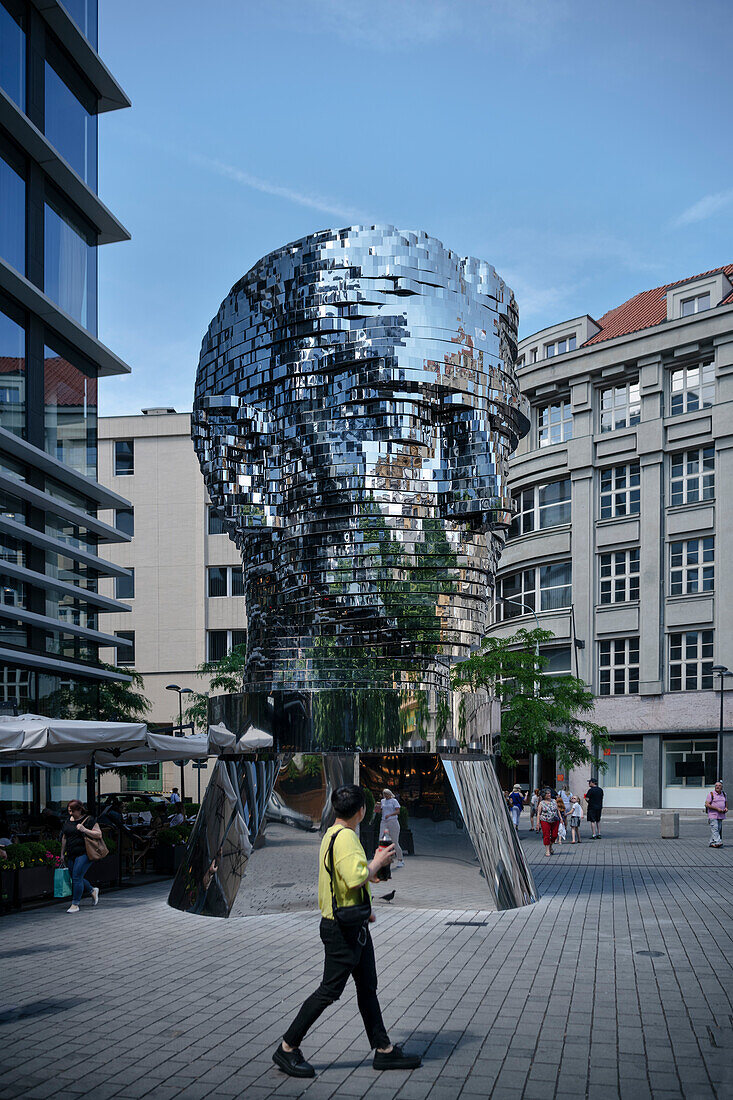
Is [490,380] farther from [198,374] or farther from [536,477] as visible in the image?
[536,477]

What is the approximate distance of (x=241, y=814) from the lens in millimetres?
12742

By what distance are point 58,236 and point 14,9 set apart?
5645 mm

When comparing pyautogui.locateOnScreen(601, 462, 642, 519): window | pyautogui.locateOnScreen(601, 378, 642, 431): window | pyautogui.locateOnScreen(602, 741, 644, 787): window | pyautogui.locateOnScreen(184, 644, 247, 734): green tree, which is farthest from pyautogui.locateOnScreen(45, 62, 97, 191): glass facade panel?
pyautogui.locateOnScreen(602, 741, 644, 787): window

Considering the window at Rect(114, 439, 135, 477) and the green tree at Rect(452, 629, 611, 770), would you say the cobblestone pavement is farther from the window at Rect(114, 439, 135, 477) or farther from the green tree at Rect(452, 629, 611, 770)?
the window at Rect(114, 439, 135, 477)

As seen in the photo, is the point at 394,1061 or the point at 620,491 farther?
the point at 620,491

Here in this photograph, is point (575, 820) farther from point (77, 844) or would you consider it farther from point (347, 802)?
point (347, 802)

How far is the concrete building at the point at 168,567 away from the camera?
204 ft

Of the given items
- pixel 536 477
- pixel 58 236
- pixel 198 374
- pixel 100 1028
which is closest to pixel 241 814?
pixel 100 1028

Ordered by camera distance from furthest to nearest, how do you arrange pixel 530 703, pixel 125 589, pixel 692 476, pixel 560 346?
1. pixel 125 589
2. pixel 560 346
3. pixel 692 476
4. pixel 530 703

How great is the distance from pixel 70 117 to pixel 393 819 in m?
25.2

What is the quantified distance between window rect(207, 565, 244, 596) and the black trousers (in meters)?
56.1

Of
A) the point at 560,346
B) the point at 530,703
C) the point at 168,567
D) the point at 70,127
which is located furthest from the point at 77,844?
the point at 168,567

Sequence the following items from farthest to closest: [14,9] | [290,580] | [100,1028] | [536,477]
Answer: [536,477], [14,9], [290,580], [100,1028]

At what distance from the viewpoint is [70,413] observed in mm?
30766
